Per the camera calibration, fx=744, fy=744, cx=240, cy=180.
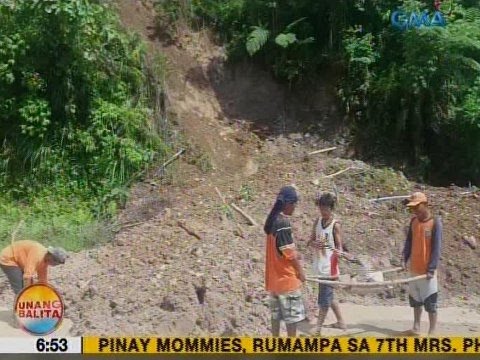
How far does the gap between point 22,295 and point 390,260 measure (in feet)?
13.0

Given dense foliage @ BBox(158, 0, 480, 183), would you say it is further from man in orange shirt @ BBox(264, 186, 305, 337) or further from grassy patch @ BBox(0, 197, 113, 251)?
man in orange shirt @ BBox(264, 186, 305, 337)

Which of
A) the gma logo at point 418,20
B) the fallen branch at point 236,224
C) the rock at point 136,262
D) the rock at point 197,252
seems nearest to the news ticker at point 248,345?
the rock at point 136,262

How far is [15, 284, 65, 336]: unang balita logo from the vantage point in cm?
619

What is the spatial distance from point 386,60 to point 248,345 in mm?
6881

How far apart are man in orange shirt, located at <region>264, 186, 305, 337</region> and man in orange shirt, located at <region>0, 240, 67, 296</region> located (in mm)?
1933

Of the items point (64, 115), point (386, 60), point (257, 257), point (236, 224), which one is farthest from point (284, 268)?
point (386, 60)

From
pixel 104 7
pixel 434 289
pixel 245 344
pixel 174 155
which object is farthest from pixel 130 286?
pixel 104 7

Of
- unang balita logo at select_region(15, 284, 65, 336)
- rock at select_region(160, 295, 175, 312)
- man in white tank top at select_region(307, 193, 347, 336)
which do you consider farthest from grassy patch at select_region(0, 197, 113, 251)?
man in white tank top at select_region(307, 193, 347, 336)

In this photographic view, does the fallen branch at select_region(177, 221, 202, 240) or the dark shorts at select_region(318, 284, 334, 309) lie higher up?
the fallen branch at select_region(177, 221, 202, 240)

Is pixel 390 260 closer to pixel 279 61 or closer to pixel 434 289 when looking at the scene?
pixel 434 289

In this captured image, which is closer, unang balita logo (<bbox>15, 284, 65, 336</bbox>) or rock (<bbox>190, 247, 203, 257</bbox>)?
unang balita logo (<bbox>15, 284, 65, 336</bbox>)

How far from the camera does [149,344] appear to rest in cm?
599

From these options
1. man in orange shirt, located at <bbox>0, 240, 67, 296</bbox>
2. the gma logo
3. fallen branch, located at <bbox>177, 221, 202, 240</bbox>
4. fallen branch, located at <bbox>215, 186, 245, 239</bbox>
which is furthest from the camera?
the gma logo

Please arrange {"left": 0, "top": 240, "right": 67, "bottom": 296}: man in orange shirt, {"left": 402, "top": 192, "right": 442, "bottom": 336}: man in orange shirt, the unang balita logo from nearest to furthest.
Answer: the unang balita logo
{"left": 402, "top": 192, "right": 442, "bottom": 336}: man in orange shirt
{"left": 0, "top": 240, "right": 67, "bottom": 296}: man in orange shirt
